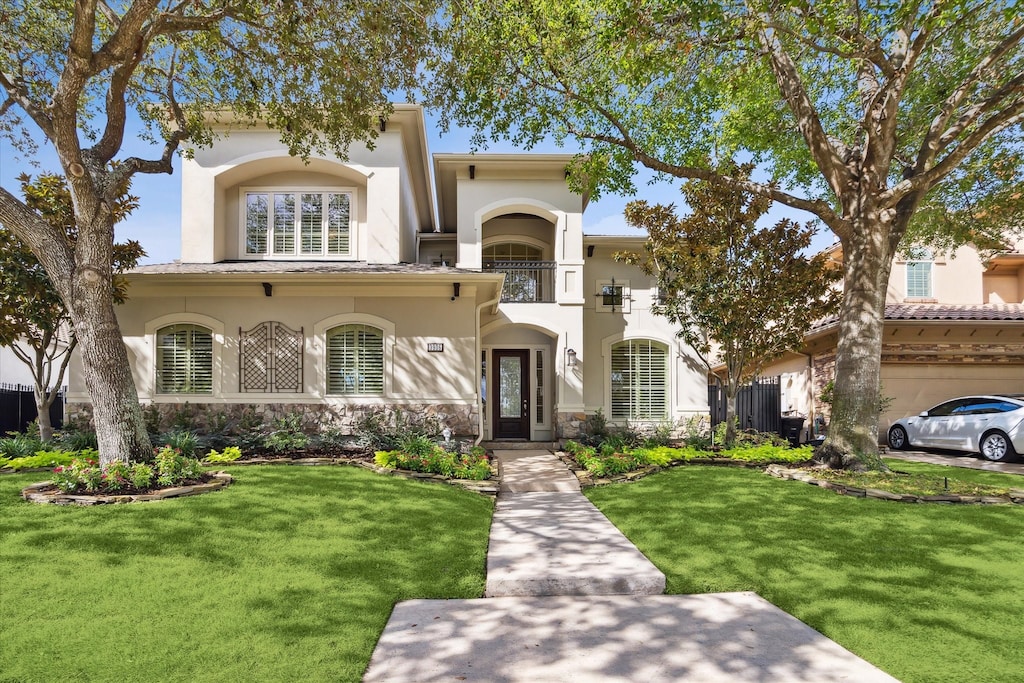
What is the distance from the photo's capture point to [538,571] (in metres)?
4.97

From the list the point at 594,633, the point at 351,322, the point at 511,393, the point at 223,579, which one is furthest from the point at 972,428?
the point at 223,579

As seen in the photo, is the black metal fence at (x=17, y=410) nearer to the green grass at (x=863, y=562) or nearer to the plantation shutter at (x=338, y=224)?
the plantation shutter at (x=338, y=224)

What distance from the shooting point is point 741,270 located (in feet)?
37.9

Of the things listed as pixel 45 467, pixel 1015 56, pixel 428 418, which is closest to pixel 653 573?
pixel 428 418

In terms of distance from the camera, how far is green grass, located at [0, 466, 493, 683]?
130 inches

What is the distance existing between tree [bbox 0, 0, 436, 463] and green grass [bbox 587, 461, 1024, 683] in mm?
6945

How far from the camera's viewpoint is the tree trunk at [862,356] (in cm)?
Result: 929

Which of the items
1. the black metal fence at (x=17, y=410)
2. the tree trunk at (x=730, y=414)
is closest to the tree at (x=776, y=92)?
the tree trunk at (x=730, y=414)

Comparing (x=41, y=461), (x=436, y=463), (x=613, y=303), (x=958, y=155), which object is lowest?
(x=436, y=463)

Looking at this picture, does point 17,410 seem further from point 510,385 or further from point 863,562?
point 863,562

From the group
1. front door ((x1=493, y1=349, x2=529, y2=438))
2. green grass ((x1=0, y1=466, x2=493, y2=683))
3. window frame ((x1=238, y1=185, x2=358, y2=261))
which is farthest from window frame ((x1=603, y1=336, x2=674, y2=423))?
green grass ((x1=0, y1=466, x2=493, y2=683))

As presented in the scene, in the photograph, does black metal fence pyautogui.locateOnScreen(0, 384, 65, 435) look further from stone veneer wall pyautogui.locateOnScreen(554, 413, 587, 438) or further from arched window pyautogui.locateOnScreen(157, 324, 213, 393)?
stone veneer wall pyautogui.locateOnScreen(554, 413, 587, 438)

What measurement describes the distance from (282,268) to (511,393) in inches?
252

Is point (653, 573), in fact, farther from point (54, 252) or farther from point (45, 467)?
point (45, 467)
